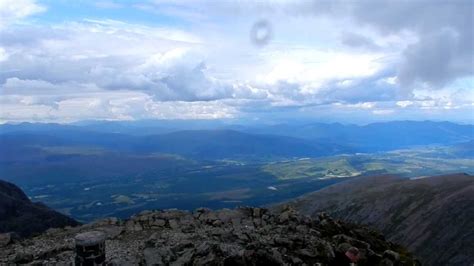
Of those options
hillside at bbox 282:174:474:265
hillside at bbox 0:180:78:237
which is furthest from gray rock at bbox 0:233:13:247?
hillside at bbox 0:180:78:237

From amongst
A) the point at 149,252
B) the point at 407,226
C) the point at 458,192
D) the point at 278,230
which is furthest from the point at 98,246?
the point at 458,192

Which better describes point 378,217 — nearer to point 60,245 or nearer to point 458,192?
point 458,192

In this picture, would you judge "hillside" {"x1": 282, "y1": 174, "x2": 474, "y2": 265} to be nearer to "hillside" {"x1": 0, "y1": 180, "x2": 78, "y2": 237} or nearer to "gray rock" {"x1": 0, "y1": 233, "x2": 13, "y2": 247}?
"gray rock" {"x1": 0, "y1": 233, "x2": 13, "y2": 247}

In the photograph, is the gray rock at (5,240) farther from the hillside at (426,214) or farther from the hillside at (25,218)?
the hillside at (25,218)

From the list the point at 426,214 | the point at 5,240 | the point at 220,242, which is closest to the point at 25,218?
the point at 426,214

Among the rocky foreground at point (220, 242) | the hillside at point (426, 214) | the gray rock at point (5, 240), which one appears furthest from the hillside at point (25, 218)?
the rocky foreground at point (220, 242)

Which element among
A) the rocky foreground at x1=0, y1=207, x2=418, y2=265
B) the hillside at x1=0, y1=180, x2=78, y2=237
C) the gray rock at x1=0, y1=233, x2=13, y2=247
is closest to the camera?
the rocky foreground at x1=0, y1=207, x2=418, y2=265

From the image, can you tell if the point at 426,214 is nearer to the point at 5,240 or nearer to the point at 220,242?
the point at 220,242
